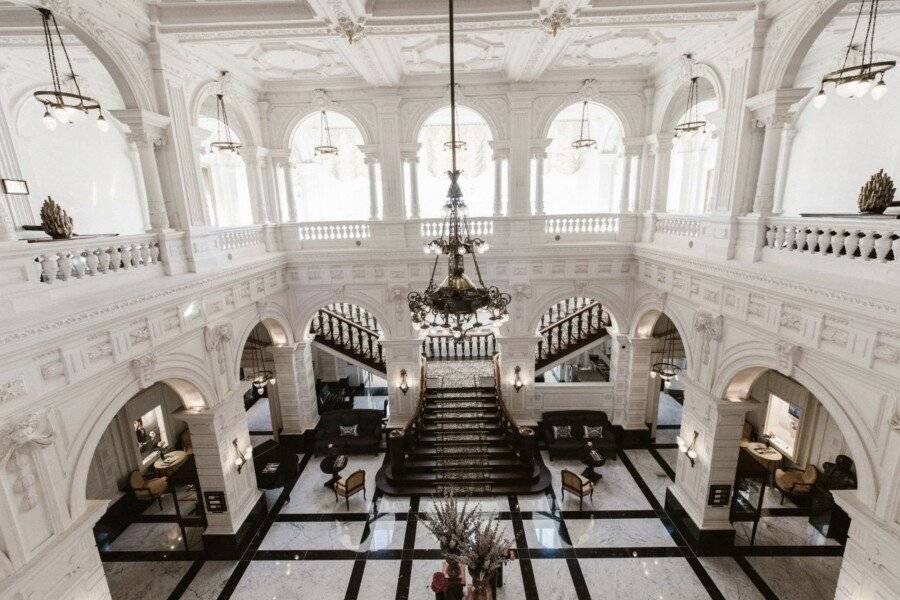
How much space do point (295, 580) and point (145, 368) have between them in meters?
4.55

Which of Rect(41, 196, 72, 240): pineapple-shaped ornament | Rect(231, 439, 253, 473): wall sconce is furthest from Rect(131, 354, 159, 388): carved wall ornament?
Rect(231, 439, 253, 473): wall sconce

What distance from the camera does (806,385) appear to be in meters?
5.75

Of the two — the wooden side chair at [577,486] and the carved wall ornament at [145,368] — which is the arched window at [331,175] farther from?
the wooden side chair at [577,486]

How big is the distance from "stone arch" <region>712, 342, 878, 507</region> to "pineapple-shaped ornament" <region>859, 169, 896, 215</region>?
7.41 ft

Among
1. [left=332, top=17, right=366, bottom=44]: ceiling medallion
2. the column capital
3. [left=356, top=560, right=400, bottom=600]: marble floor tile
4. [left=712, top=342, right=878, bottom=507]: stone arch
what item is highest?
[left=332, top=17, right=366, bottom=44]: ceiling medallion

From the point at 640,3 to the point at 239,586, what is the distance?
11417 mm

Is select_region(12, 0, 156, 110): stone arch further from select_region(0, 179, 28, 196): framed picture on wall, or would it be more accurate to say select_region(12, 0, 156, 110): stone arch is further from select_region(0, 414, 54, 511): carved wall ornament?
select_region(0, 414, 54, 511): carved wall ornament

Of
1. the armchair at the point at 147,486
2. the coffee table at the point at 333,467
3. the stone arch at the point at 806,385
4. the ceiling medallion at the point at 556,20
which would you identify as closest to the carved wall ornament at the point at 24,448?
the armchair at the point at 147,486

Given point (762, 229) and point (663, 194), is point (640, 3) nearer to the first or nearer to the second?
point (762, 229)

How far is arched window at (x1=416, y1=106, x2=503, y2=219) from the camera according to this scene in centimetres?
1468

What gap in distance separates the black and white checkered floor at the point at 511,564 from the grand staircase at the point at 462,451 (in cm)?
39

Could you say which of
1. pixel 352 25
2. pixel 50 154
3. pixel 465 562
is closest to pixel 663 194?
pixel 352 25

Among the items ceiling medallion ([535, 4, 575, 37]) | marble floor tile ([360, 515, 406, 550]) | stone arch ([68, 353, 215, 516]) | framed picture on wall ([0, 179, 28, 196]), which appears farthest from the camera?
marble floor tile ([360, 515, 406, 550])

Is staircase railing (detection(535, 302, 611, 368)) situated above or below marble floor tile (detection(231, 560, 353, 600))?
above
